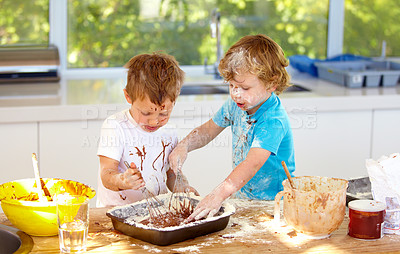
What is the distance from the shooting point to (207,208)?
1.32 metres

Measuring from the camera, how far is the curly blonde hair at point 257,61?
1.50 metres

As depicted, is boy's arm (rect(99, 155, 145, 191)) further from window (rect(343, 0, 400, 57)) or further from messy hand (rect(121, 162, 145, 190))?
window (rect(343, 0, 400, 57))

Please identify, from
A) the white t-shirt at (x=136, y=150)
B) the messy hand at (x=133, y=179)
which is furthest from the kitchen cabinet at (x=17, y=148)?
the messy hand at (x=133, y=179)

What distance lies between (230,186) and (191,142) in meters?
0.33

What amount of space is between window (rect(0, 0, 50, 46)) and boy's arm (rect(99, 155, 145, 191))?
5.32 ft

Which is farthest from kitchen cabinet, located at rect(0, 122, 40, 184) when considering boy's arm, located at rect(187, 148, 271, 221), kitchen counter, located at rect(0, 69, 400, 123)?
boy's arm, located at rect(187, 148, 271, 221)

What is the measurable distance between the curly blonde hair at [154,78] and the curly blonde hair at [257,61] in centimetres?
14

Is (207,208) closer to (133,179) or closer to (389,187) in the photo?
(133,179)

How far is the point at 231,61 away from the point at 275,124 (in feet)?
0.68

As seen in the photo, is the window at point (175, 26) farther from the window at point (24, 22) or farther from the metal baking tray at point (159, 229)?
the metal baking tray at point (159, 229)

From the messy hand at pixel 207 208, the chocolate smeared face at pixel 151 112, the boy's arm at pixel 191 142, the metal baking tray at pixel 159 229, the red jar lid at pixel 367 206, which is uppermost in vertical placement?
the chocolate smeared face at pixel 151 112

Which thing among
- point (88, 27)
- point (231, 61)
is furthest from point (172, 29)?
point (231, 61)

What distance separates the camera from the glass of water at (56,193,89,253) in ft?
3.87

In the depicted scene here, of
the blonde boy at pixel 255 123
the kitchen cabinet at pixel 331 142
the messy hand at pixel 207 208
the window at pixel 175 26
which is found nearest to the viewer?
the messy hand at pixel 207 208
